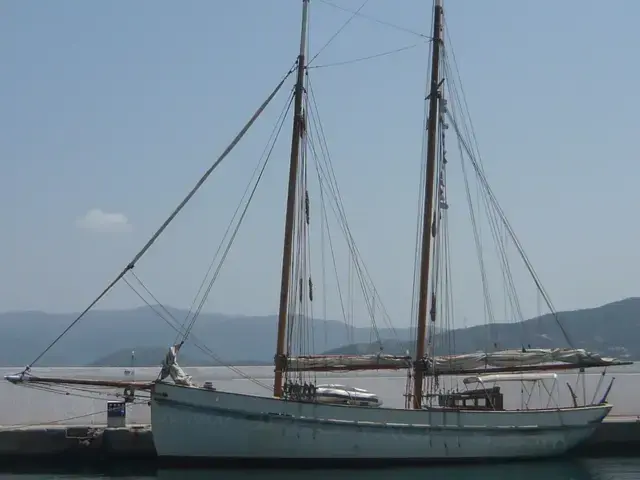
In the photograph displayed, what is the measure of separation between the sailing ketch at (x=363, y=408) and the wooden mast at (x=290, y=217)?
0.04 meters

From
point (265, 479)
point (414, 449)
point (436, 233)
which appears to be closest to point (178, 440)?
point (265, 479)

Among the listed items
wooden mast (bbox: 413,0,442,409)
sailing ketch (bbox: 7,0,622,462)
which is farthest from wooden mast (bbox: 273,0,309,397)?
wooden mast (bbox: 413,0,442,409)

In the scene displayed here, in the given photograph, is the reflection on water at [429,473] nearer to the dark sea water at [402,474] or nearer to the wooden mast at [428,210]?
the dark sea water at [402,474]

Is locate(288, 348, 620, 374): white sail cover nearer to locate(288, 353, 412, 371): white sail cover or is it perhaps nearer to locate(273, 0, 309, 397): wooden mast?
locate(288, 353, 412, 371): white sail cover

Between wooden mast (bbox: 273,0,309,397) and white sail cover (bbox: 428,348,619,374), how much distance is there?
24.1 feet

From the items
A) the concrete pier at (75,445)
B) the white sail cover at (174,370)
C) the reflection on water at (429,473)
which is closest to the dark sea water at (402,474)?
the reflection on water at (429,473)

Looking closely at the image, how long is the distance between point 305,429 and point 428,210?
11.9 m

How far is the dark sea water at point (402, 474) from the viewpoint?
37.2 metres

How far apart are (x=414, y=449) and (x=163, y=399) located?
425 inches

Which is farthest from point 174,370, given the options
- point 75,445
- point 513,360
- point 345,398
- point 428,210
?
point 513,360

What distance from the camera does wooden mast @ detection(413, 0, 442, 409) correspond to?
42625 mm

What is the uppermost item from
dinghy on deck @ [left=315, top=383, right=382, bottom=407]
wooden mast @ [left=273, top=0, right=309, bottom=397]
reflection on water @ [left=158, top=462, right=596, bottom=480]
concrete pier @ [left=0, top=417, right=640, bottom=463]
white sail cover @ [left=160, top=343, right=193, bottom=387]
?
wooden mast @ [left=273, top=0, right=309, bottom=397]

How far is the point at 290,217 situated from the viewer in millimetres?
41656

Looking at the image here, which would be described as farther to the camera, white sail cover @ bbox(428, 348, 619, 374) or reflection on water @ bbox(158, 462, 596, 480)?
white sail cover @ bbox(428, 348, 619, 374)
